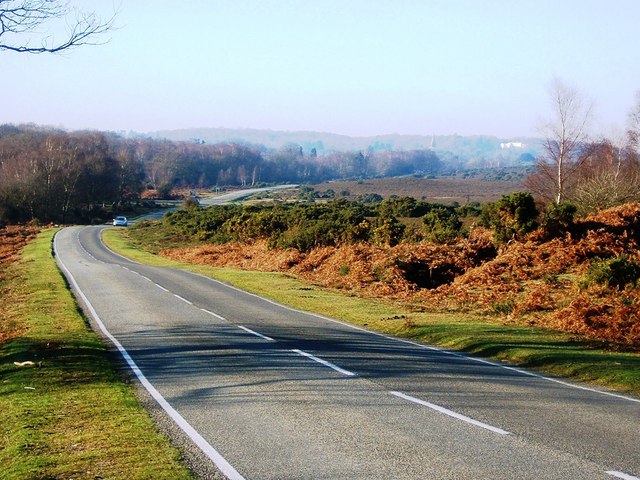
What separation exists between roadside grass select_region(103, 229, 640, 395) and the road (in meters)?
0.77

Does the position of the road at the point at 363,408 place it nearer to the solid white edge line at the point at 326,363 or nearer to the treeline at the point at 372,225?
the solid white edge line at the point at 326,363

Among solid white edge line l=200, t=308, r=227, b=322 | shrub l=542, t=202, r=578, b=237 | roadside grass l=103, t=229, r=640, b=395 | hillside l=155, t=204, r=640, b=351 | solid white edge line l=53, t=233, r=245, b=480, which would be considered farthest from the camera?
shrub l=542, t=202, r=578, b=237

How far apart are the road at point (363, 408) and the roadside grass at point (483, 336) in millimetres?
773

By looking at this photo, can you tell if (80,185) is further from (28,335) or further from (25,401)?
(25,401)

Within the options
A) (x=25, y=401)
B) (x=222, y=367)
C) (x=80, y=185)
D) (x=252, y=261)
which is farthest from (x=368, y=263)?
(x=80, y=185)

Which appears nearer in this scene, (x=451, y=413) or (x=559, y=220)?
(x=451, y=413)

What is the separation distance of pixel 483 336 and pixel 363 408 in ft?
23.1

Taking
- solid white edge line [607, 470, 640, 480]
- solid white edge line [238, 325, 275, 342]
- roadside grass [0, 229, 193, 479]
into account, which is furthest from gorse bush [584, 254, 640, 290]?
solid white edge line [607, 470, 640, 480]

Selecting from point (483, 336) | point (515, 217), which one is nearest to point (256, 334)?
point (483, 336)

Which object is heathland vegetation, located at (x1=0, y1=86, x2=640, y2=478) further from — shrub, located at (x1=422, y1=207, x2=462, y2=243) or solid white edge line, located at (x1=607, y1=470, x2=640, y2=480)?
solid white edge line, located at (x1=607, y1=470, x2=640, y2=480)

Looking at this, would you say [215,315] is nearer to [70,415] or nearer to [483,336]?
[483,336]

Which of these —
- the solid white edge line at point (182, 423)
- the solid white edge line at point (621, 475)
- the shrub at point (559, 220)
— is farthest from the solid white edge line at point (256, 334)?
the shrub at point (559, 220)

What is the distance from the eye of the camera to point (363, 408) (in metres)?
9.26

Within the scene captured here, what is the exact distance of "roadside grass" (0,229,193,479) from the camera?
→ 22.8ft
